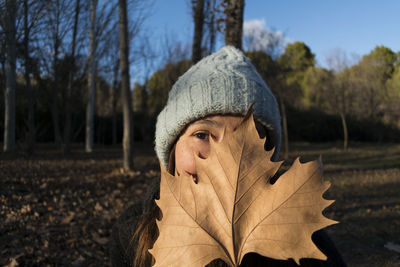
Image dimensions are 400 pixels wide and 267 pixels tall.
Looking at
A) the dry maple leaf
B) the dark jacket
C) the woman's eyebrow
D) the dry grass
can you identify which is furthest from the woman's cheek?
the dry grass

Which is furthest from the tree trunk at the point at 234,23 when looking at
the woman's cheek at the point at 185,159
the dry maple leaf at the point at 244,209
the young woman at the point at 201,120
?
the dry maple leaf at the point at 244,209

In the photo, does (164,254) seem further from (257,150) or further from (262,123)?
(262,123)

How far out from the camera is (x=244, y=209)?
1.70 ft

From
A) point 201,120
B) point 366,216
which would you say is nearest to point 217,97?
point 201,120

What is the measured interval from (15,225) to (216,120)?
2513mm

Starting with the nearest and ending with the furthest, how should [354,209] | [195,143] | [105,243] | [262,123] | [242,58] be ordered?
[195,143], [262,123], [242,58], [105,243], [354,209]

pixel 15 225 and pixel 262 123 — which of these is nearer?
pixel 262 123

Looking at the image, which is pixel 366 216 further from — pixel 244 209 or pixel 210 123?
pixel 244 209

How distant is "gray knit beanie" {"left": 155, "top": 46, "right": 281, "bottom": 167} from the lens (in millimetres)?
1308

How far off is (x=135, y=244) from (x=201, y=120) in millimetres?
629

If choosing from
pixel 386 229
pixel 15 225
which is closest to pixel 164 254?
pixel 15 225

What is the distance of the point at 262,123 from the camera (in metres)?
1.42

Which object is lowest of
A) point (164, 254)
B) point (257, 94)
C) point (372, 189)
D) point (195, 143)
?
point (372, 189)

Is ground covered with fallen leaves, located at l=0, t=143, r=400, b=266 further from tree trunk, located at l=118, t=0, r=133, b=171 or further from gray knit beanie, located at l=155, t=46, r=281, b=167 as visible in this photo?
tree trunk, located at l=118, t=0, r=133, b=171
